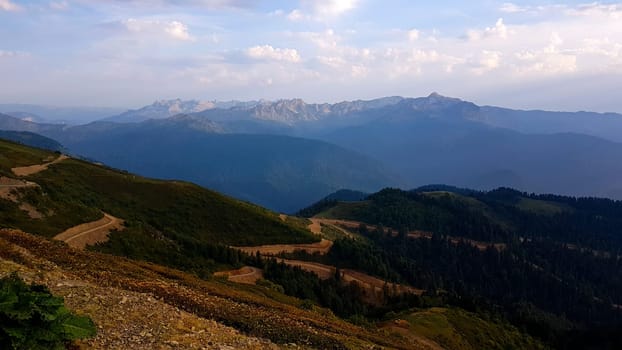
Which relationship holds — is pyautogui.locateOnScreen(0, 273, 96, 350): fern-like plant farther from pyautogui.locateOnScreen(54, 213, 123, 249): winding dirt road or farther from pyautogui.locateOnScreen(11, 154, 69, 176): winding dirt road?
pyautogui.locateOnScreen(11, 154, 69, 176): winding dirt road

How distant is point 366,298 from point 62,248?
75.2 metres

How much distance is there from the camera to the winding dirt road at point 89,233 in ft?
220

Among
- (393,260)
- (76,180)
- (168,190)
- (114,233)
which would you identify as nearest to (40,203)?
(114,233)

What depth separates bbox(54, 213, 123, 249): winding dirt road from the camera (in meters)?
67.1

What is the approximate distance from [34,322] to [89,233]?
61146 millimetres

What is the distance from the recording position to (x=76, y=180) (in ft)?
378

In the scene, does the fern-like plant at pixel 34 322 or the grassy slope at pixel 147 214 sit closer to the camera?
the fern-like plant at pixel 34 322

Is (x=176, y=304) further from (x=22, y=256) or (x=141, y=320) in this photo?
(x=22, y=256)

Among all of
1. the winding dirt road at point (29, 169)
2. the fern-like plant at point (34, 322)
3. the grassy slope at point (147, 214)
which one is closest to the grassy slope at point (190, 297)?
the fern-like plant at point (34, 322)

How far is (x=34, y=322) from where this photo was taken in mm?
16031

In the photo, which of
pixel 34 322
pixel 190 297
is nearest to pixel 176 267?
pixel 190 297

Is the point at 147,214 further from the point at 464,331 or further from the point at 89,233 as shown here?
the point at 464,331

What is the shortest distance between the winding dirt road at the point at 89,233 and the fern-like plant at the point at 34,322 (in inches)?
2058

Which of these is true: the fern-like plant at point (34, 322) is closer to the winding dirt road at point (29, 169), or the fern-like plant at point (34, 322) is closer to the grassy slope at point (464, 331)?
the grassy slope at point (464, 331)
